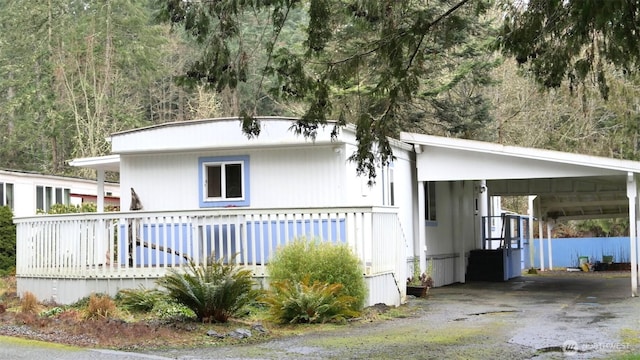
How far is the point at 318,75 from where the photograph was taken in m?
11.1

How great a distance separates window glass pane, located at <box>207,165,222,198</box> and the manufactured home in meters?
0.02

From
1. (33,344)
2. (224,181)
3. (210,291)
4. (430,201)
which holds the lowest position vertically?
(33,344)

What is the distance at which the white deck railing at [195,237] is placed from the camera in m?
13.6

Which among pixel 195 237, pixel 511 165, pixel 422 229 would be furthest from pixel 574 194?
pixel 195 237

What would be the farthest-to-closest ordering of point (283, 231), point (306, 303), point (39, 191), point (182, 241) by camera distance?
1. point (39, 191)
2. point (182, 241)
3. point (283, 231)
4. point (306, 303)

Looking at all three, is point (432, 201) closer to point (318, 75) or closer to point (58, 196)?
point (58, 196)

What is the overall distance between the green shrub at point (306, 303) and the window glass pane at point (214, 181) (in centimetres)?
521

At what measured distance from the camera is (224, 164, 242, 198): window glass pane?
17141mm

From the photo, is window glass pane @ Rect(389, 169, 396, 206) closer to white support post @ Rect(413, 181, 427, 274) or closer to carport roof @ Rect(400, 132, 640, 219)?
white support post @ Rect(413, 181, 427, 274)

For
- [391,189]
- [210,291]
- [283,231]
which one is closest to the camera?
[210,291]

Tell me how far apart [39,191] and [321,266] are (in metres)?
14.4

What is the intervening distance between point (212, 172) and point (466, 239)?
391 inches

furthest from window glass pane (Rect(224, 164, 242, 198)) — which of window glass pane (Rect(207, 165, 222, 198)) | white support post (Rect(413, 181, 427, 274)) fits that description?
white support post (Rect(413, 181, 427, 274))

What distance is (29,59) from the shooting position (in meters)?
40.2
